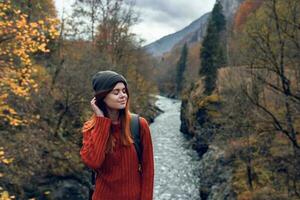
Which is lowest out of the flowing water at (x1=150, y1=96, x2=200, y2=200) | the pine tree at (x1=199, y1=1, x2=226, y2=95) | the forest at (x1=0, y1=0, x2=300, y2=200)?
the flowing water at (x1=150, y1=96, x2=200, y2=200)

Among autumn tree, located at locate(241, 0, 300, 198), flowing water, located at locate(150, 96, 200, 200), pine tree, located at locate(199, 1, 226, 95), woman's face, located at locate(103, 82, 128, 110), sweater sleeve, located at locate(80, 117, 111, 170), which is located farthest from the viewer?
pine tree, located at locate(199, 1, 226, 95)

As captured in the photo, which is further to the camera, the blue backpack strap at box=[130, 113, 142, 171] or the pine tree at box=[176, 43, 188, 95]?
the pine tree at box=[176, 43, 188, 95]

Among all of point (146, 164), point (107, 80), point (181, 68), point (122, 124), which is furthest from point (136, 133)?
point (181, 68)

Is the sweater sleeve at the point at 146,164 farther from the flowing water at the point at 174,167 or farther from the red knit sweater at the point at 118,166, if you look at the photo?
the flowing water at the point at 174,167

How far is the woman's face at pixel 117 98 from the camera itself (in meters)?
3.29

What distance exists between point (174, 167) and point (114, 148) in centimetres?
2387

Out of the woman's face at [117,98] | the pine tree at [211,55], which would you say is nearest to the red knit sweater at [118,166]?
the woman's face at [117,98]

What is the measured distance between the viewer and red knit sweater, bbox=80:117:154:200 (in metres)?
3.23

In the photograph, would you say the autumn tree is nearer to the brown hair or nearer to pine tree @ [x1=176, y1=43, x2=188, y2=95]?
the brown hair

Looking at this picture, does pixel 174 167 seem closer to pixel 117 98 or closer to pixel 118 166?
pixel 118 166

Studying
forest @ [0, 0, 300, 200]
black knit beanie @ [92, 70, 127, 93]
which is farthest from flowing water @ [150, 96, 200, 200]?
black knit beanie @ [92, 70, 127, 93]

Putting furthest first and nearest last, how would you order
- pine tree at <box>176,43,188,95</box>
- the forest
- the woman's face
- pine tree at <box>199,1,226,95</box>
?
1. pine tree at <box>176,43,188,95</box>
2. pine tree at <box>199,1,226,95</box>
3. the forest
4. the woman's face

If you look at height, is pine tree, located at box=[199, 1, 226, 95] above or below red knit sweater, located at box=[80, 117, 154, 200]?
above

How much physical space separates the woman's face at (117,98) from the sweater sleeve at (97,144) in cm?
14
